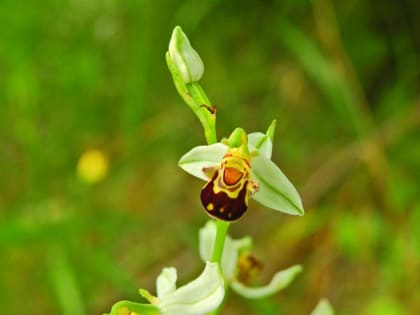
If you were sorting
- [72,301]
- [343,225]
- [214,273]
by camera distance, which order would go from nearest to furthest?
[214,273], [72,301], [343,225]

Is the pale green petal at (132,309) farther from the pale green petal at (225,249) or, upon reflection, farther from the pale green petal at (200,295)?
the pale green petal at (225,249)

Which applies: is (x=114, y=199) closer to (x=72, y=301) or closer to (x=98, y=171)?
(x=98, y=171)

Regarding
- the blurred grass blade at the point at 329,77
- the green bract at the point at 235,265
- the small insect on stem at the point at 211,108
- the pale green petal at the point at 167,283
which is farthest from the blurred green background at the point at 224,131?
the small insect on stem at the point at 211,108

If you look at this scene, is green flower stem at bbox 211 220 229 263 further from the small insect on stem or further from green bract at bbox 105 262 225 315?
the small insect on stem

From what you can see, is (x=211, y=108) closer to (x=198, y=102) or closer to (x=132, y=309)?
(x=198, y=102)

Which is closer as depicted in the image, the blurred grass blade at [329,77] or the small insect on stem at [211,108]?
the small insect on stem at [211,108]

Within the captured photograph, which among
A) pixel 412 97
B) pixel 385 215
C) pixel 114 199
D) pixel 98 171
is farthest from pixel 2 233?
pixel 412 97
